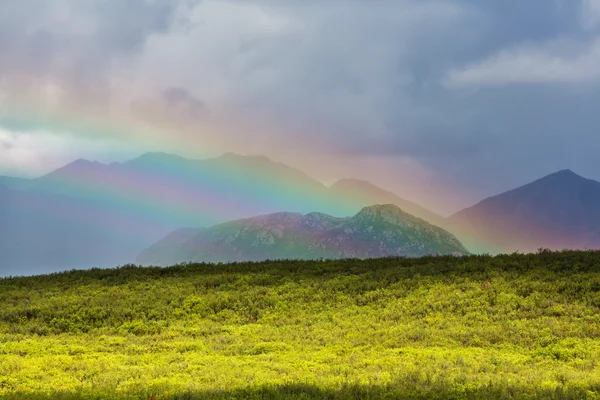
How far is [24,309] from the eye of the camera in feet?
74.5

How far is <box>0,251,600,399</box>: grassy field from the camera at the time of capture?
11633 millimetres

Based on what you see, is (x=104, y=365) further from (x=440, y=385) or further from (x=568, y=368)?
(x=568, y=368)

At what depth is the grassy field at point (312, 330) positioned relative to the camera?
458 inches

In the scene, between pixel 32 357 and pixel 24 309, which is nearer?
pixel 32 357

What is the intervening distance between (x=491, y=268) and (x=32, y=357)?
1721 centimetres

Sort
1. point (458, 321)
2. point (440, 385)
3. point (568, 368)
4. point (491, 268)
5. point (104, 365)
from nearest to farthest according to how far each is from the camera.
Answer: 1. point (440, 385)
2. point (568, 368)
3. point (104, 365)
4. point (458, 321)
5. point (491, 268)

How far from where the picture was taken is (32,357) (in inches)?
631

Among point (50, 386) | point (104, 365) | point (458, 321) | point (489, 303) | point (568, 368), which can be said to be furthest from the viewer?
point (489, 303)

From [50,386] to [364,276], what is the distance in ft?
48.4

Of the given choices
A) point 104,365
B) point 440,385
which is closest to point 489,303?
point 440,385

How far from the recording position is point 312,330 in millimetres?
18797

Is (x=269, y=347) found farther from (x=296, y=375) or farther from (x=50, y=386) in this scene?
(x=50, y=386)

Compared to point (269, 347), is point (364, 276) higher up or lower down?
higher up

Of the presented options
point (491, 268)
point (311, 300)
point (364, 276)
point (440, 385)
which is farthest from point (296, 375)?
point (491, 268)
